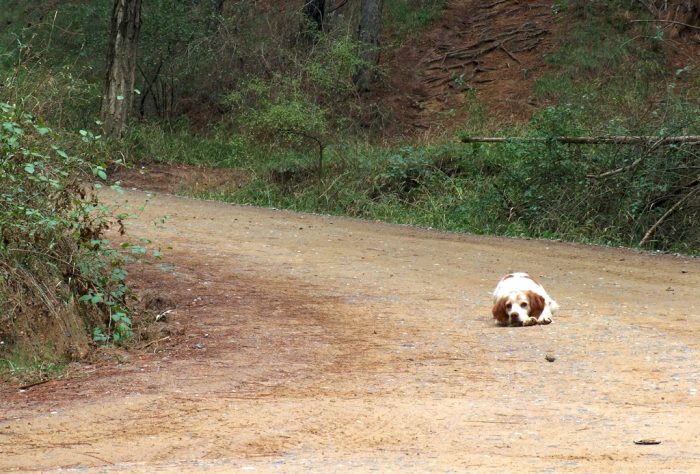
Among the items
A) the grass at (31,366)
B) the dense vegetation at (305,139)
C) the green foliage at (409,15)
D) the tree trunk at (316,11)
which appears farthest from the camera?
the green foliage at (409,15)

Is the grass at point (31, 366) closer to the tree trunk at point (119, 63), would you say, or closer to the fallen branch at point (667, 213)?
the fallen branch at point (667, 213)

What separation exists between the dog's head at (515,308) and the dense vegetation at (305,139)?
2899mm

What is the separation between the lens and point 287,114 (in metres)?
20.5

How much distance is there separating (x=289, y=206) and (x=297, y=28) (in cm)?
753

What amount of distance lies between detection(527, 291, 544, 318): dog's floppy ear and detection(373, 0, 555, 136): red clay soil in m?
14.3

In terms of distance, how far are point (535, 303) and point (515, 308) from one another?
0.20 metres

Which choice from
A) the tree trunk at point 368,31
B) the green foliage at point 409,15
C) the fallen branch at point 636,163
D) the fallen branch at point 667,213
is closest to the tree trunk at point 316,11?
the tree trunk at point 368,31

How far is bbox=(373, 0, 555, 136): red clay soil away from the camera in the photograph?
24672mm

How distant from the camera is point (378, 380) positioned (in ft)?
24.2

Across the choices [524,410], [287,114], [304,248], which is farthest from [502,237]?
[524,410]

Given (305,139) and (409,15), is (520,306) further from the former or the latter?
(409,15)

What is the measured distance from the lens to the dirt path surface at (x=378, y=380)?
5656mm

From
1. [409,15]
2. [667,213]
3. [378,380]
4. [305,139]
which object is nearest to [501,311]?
[378,380]

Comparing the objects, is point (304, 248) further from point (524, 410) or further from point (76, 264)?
point (524, 410)
